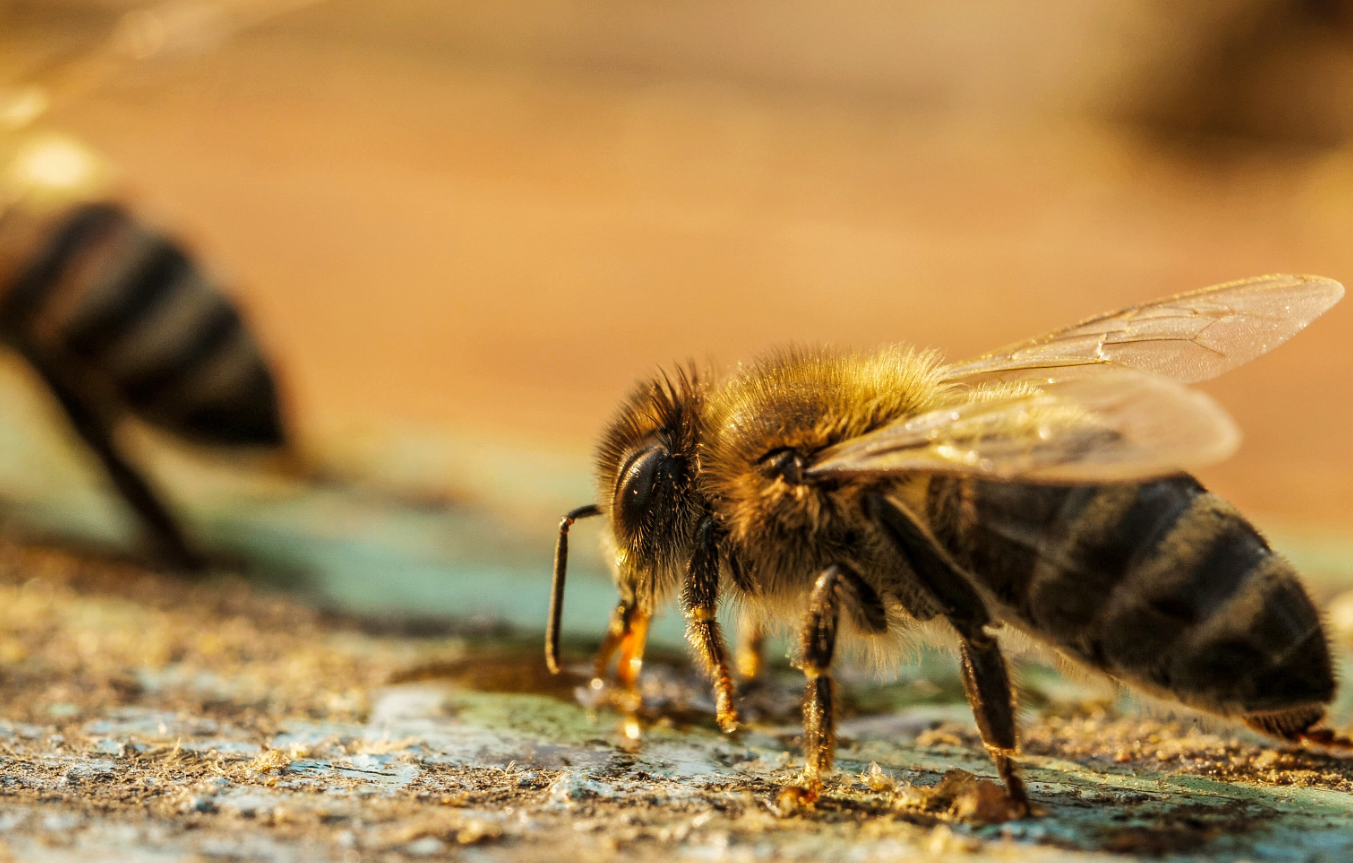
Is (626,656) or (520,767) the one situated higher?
(626,656)

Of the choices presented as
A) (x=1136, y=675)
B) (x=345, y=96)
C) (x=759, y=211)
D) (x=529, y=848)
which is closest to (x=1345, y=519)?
(x=1136, y=675)

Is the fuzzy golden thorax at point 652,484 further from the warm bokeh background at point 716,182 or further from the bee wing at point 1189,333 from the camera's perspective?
the warm bokeh background at point 716,182

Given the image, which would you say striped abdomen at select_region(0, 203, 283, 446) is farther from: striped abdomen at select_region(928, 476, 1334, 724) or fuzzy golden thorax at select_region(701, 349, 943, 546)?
striped abdomen at select_region(928, 476, 1334, 724)

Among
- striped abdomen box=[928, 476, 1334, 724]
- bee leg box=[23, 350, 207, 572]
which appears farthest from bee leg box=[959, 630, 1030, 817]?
bee leg box=[23, 350, 207, 572]

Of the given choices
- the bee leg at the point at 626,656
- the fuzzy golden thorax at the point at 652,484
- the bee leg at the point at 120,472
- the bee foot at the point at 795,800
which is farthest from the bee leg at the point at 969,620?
the bee leg at the point at 120,472

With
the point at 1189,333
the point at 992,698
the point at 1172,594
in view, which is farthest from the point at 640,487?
the point at 1189,333

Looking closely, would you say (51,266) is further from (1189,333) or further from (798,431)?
(1189,333)

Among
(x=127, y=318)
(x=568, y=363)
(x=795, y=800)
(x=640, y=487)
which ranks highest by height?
(x=568, y=363)
